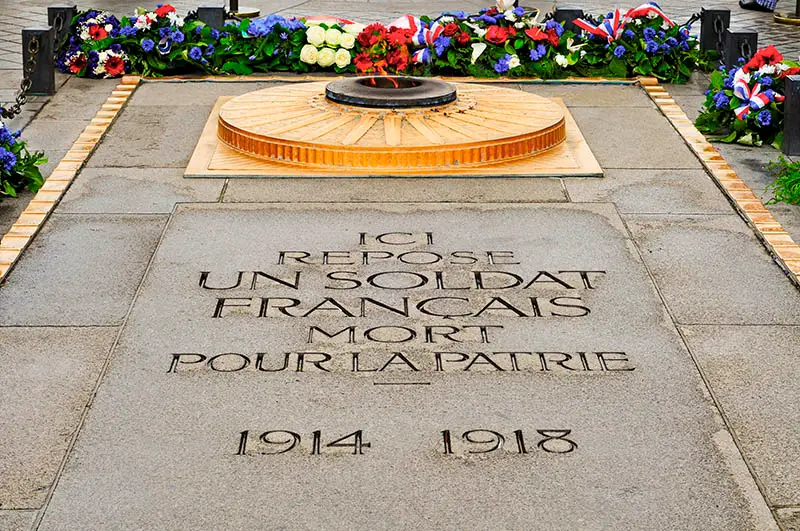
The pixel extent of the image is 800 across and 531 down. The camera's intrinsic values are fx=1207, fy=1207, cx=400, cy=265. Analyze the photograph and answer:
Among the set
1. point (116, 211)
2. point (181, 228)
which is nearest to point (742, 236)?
point (181, 228)

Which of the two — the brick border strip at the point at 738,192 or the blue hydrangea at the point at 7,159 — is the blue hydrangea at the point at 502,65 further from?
the blue hydrangea at the point at 7,159

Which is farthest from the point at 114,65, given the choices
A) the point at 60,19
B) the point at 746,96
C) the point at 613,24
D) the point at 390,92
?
the point at 746,96

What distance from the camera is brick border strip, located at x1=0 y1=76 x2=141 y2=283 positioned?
5648 millimetres

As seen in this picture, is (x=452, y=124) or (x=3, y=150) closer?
(x=3, y=150)

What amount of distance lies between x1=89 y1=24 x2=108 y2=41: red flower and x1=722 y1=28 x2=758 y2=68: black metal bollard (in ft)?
15.5

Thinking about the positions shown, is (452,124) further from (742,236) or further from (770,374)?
(770,374)

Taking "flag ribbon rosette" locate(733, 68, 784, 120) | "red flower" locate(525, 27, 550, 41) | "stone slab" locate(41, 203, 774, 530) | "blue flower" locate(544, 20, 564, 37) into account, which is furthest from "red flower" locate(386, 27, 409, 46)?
"stone slab" locate(41, 203, 774, 530)

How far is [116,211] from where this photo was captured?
243 inches

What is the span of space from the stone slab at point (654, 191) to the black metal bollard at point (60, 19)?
4.54 m

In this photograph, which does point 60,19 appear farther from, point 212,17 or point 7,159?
point 7,159

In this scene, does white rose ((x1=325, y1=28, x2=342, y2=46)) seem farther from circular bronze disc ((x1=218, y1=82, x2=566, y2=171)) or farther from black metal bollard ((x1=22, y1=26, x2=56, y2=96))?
black metal bollard ((x1=22, y1=26, x2=56, y2=96))

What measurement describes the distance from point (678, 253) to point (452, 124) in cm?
199

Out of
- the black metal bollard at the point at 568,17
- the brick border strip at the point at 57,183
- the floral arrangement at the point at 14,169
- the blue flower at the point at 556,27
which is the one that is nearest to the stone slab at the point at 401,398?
the brick border strip at the point at 57,183

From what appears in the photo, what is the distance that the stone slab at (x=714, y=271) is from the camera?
4.98 meters
